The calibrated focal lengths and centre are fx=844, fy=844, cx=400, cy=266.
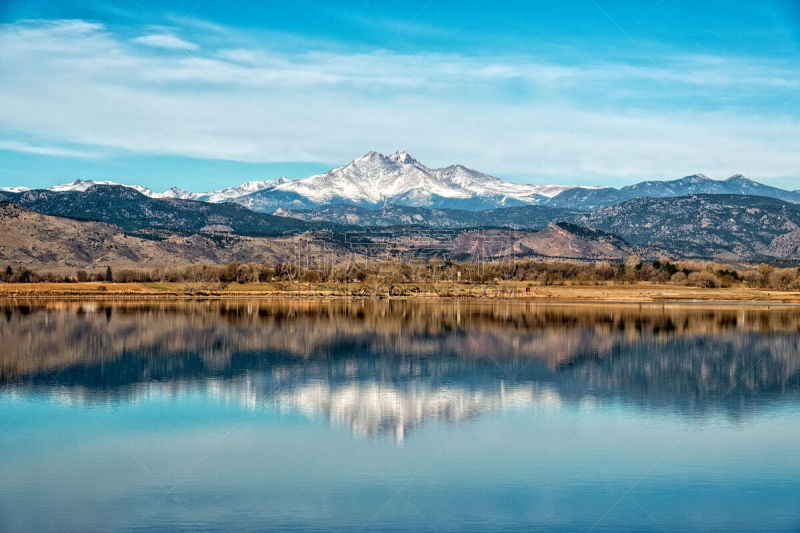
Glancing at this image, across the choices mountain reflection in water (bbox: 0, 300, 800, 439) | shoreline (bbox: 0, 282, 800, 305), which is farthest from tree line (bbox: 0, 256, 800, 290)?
mountain reflection in water (bbox: 0, 300, 800, 439)

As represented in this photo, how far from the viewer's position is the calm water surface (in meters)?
19.2

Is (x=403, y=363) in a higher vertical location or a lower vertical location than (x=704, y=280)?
lower

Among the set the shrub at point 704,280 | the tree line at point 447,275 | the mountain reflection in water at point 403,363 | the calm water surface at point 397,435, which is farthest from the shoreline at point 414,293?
the calm water surface at point 397,435

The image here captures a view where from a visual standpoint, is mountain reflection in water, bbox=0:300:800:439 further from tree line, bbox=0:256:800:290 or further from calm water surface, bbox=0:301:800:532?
tree line, bbox=0:256:800:290

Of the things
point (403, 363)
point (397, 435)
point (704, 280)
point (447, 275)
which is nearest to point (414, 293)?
point (447, 275)

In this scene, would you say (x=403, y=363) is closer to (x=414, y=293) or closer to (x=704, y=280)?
(x=414, y=293)

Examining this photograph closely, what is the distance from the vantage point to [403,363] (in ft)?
149

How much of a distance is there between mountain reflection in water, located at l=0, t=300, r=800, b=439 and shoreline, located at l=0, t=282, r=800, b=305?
154 ft

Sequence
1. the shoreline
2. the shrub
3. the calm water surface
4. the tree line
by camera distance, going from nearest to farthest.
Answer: the calm water surface < the shoreline < the shrub < the tree line

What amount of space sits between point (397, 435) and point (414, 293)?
112 metres

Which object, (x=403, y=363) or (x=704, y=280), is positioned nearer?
(x=403, y=363)

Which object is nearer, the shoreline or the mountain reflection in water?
the mountain reflection in water

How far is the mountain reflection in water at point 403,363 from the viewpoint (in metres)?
33.8

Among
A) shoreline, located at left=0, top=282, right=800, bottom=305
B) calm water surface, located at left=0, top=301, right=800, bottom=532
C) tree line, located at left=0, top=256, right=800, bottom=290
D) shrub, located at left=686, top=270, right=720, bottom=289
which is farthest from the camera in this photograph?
tree line, located at left=0, top=256, right=800, bottom=290
